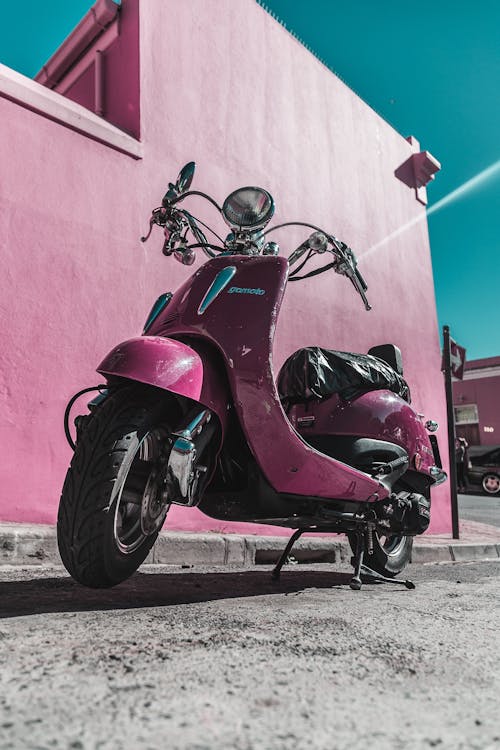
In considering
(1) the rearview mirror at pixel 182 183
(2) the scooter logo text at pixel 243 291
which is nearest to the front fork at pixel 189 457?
(2) the scooter logo text at pixel 243 291

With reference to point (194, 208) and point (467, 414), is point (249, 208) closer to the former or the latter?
point (194, 208)

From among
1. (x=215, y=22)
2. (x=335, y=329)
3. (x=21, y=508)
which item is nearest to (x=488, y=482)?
(x=335, y=329)

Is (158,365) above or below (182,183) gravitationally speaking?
below

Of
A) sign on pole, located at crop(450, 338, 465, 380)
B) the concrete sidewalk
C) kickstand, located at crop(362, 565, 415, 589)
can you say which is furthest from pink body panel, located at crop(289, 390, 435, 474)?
sign on pole, located at crop(450, 338, 465, 380)

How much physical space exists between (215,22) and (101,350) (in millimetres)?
4003

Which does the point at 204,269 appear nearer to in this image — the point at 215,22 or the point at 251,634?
the point at 251,634

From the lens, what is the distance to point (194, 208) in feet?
18.0

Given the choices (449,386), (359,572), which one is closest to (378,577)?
(359,572)

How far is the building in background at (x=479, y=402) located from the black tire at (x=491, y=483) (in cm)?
694

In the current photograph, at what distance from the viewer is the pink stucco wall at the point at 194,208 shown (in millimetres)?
4082

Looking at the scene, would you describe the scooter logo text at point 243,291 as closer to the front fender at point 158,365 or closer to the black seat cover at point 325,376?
the front fender at point 158,365

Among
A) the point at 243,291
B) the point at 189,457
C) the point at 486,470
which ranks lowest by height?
the point at 189,457

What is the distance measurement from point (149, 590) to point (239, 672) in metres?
1.35

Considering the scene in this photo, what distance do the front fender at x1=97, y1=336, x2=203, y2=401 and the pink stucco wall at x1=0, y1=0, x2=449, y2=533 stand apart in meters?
2.08
